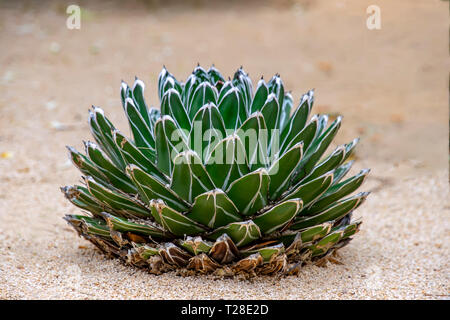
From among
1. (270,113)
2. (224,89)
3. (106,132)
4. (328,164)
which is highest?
(224,89)

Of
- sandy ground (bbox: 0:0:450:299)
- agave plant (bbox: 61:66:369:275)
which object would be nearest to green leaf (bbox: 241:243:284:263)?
agave plant (bbox: 61:66:369:275)

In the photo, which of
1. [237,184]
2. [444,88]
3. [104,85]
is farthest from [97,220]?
[444,88]

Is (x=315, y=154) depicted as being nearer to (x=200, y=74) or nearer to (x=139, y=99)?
(x=200, y=74)

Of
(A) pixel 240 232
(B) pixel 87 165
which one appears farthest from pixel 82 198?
(A) pixel 240 232

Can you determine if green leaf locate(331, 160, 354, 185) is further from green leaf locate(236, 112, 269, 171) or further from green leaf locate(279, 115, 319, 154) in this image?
green leaf locate(236, 112, 269, 171)

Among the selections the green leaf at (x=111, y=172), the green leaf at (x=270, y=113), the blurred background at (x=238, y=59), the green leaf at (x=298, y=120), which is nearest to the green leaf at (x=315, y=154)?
the green leaf at (x=298, y=120)
